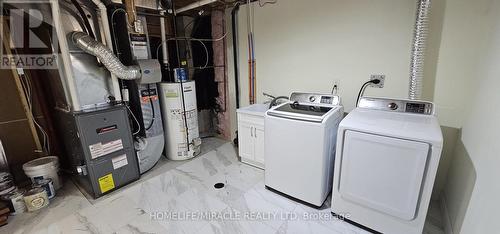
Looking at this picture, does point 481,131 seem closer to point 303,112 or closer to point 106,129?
point 303,112

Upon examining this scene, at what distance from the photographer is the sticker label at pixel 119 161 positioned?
7.56 ft

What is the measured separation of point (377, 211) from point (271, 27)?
2.35 meters

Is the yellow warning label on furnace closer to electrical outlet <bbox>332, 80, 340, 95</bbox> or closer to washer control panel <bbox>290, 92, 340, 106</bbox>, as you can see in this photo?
washer control panel <bbox>290, 92, 340, 106</bbox>

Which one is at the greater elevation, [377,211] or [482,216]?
[482,216]

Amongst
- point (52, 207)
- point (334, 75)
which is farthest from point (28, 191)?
point (334, 75)

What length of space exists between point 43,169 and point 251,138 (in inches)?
88.9

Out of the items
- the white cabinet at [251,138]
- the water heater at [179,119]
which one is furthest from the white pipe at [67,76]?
the white cabinet at [251,138]

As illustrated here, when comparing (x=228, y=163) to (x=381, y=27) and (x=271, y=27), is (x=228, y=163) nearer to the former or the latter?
(x=271, y=27)

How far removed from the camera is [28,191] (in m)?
2.09

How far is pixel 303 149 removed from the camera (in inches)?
75.4

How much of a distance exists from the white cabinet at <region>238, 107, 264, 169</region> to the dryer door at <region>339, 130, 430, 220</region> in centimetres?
112

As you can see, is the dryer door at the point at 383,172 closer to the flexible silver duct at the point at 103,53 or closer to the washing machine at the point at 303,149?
the washing machine at the point at 303,149

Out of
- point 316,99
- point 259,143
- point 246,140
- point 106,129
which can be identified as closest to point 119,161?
point 106,129

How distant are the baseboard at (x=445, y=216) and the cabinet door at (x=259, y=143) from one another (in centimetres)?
177
